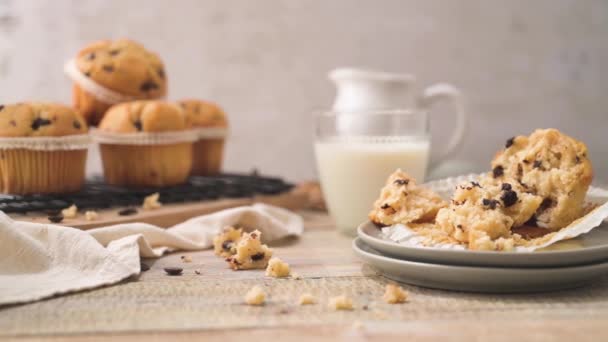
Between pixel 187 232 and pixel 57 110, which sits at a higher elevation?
pixel 57 110

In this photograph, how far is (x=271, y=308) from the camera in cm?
95

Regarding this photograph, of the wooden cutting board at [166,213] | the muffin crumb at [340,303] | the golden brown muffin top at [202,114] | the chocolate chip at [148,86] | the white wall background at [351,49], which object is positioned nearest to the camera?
the muffin crumb at [340,303]

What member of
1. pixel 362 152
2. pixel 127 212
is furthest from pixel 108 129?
pixel 362 152

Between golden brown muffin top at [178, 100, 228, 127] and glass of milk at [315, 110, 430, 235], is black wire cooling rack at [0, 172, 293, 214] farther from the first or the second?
glass of milk at [315, 110, 430, 235]

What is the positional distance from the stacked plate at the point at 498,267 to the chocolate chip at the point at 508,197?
11 cm

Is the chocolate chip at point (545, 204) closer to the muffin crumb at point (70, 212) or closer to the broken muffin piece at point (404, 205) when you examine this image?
the broken muffin piece at point (404, 205)

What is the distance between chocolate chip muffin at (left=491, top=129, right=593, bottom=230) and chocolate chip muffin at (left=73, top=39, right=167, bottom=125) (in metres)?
1.08

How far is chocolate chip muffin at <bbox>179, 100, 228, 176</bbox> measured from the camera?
2.00m

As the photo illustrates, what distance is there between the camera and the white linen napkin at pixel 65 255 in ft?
3.35

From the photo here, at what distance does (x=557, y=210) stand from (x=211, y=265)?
2.07 ft

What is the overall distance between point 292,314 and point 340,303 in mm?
72

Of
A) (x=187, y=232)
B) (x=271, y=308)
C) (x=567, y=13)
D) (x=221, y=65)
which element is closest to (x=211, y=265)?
(x=187, y=232)

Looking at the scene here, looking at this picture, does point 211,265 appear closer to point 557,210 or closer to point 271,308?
point 271,308

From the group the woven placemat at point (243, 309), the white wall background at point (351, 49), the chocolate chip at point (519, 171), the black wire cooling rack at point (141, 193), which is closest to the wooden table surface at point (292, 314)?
the woven placemat at point (243, 309)
